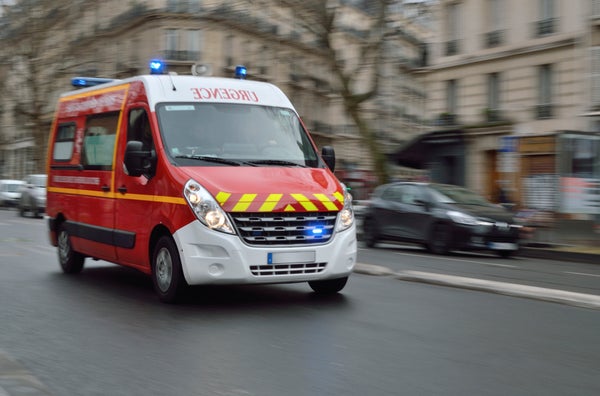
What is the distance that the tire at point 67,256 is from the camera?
1099cm

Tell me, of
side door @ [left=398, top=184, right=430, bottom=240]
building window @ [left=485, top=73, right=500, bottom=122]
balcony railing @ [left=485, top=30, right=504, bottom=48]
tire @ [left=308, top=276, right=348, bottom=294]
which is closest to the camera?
tire @ [left=308, top=276, right=348, bottom=294]

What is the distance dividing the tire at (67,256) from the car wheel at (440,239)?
7699 millimetres

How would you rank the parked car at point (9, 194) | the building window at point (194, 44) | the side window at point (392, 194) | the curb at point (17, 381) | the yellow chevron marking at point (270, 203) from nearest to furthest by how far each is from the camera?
the curb at point (17, 381) < the yellow chevron marking at point (270, 203) < the side window at point (392, 194) < the parked car at point (9, 194) < the building window at point (194, 44)

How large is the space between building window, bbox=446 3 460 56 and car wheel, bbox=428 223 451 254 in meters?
19.1

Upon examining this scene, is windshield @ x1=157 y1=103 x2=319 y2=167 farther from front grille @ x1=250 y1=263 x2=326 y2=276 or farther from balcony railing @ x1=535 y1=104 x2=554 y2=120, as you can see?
balcony railing @ x1=535 y1=104 x2=554 y2=120

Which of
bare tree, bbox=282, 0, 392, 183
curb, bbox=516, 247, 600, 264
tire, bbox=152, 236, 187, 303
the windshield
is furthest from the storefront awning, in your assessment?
tire, bbox=152, 236, 187, 303

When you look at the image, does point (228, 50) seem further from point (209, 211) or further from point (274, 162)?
point (209, 211)

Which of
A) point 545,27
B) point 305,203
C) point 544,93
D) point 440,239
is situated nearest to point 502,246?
A: point 440,239

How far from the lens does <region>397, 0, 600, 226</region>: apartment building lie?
27.7 m

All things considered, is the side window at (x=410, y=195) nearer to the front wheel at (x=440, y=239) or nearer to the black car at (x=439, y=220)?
the black car at (x=439, y=220)

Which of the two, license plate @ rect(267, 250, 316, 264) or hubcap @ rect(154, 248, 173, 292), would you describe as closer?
license plate @ rect(267, 250, 316, 264)

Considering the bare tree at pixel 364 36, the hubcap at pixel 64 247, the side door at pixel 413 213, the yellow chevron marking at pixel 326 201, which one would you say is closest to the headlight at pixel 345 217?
the yellow chevron marking at pixel 326 201

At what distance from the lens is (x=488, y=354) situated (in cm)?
597

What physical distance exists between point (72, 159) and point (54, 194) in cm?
86
